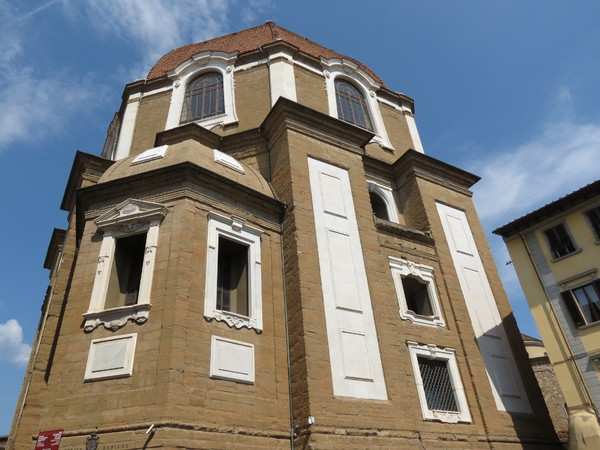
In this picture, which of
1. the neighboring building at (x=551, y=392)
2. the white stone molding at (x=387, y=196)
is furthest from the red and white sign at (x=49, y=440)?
the neighboring building at (x=551, y=392)

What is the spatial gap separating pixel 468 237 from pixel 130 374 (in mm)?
12172

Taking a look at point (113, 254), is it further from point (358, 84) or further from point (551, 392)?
point (551, 392)

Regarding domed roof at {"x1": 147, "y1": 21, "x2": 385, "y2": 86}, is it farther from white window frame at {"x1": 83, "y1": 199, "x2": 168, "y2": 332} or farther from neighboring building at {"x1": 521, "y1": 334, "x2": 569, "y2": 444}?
neighboring building at {"x1": 521, "y1": 334, "x2": 569, "y2": 444}

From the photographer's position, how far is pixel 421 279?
577 inches

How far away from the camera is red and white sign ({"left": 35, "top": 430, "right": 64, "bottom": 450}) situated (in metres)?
8.67

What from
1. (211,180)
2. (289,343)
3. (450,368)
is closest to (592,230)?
(450,368)

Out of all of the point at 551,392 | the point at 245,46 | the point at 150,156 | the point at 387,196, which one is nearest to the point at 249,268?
the point at 150,156

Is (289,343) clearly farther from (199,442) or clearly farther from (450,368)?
(450,368)

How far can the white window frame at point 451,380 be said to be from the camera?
12.0m

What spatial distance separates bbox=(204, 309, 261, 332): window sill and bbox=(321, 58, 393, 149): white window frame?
10745 mm

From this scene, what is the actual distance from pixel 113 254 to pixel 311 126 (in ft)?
23.8

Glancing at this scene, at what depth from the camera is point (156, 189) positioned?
12109mm

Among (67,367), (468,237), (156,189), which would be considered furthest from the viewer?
(468,237)

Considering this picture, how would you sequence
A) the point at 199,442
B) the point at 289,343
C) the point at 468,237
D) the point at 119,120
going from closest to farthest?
the point at 199,442, the point at 289,343, the point at 468,237, the point at 119,120
